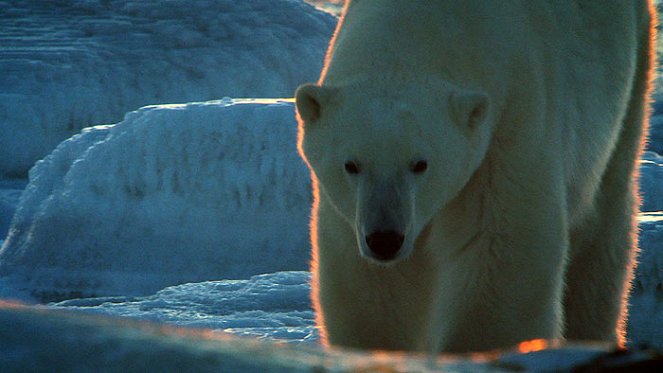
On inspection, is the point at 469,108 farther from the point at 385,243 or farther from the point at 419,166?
the point at 385,243

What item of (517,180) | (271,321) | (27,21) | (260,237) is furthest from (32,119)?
(517,180)

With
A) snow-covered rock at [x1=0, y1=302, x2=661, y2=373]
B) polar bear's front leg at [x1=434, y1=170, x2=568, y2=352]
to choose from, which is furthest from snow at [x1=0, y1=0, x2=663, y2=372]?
polar bear's front leg at [x1=434, y1=170, x2=568, y2=352]

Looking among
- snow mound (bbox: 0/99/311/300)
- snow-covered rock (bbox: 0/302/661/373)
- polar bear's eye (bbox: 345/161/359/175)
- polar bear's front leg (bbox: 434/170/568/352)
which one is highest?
snow-covered rock (bbox: 0/302/661/373)

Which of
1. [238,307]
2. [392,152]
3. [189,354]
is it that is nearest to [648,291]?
[238,307]

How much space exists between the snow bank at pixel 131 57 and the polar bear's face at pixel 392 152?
12.4m

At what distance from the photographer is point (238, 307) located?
629cm

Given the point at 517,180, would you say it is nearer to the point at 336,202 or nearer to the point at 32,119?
the point at 336,202

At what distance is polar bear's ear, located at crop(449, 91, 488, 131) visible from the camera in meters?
3.10

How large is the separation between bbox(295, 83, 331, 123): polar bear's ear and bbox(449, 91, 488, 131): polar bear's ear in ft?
1.20

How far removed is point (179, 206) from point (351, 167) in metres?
5.88

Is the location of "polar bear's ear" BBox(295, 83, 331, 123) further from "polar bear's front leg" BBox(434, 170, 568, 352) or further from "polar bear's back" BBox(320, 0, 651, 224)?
"polar bear's front leg" BBox(434, 170, 568, 352)

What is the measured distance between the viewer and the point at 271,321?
18.8 ft

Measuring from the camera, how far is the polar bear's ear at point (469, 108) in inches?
122

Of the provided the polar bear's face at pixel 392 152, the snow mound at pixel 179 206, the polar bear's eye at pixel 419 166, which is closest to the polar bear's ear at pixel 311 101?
the polar bear's face at pixel 392 152
